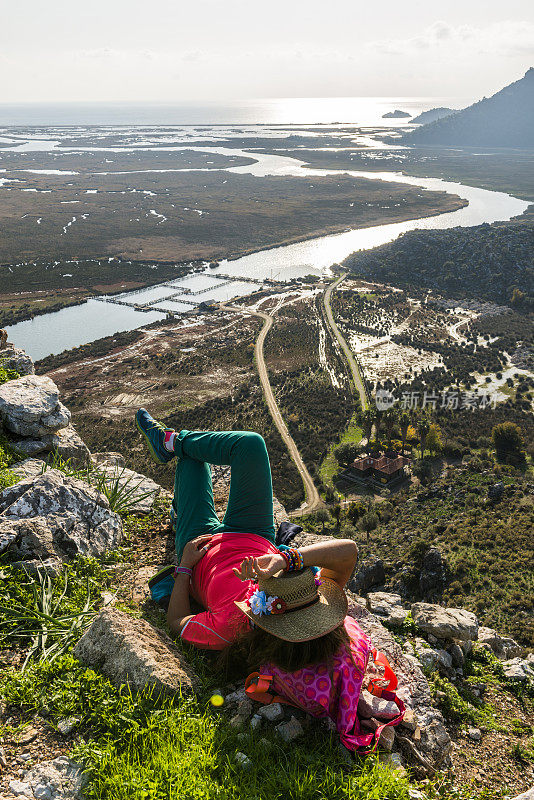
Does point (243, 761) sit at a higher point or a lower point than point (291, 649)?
lower

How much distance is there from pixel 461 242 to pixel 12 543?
279ft

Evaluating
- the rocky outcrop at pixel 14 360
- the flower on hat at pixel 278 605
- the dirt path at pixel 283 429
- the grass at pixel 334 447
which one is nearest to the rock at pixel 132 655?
the flower on hat at pixel 278 605

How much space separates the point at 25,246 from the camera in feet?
315

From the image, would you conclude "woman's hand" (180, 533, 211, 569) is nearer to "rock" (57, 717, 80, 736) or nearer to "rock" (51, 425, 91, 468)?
"rock" (57, 717, 80, 736)

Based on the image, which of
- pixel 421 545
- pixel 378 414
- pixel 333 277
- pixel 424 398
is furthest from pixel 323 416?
pixel 333 277

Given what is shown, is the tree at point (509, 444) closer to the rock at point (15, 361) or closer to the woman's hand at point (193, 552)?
the rock at point (15, 361)

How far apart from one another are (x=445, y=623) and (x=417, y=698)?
2.01m

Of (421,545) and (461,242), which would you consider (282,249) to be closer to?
(461,242)

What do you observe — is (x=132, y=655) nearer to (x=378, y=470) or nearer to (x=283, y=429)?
(x=378, y=470)

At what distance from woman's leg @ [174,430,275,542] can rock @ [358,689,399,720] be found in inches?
69.0

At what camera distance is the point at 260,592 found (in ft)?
12.2

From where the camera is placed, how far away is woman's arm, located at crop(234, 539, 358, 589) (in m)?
3.72

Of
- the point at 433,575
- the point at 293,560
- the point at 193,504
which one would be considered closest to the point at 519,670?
the point at 293,560

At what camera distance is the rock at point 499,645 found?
7.30 m
